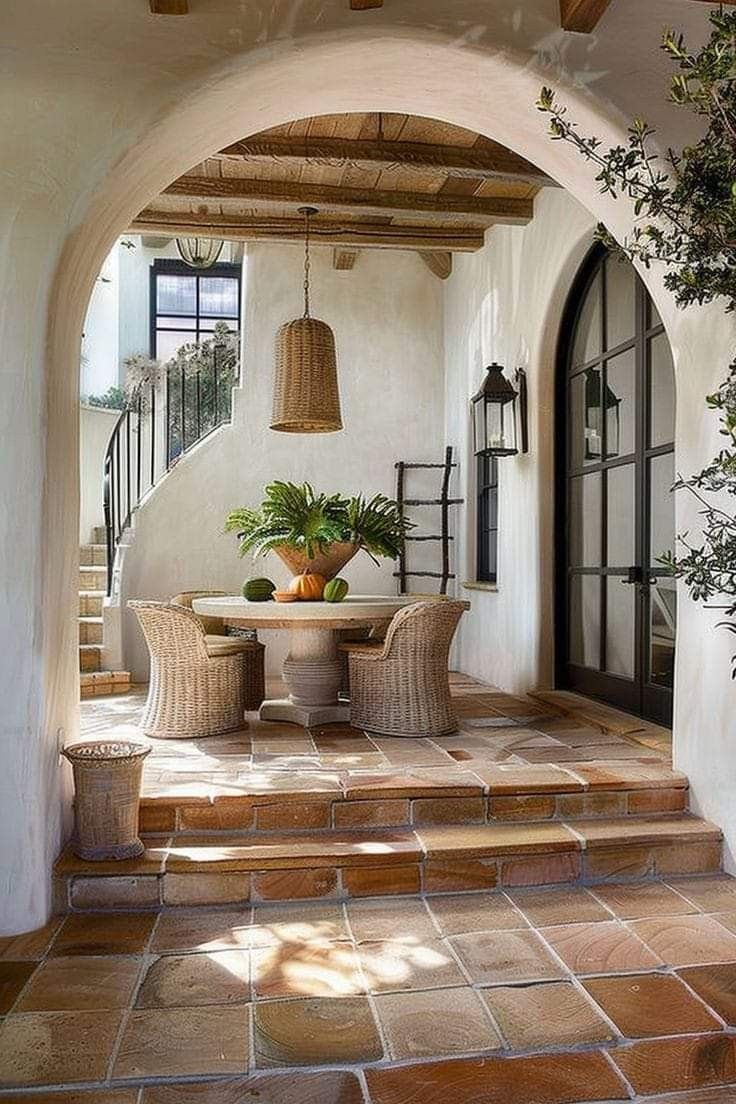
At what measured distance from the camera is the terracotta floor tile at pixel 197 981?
2.22 m

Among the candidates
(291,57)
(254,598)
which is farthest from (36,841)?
(291,57)

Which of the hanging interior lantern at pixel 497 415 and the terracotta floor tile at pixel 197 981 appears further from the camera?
the hanging interior lantern at pixel 497 415

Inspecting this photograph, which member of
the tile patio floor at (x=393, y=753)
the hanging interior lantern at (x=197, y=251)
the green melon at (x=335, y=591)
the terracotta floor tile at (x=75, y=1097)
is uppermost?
the hanging interior lantern at (x=197, y=251)

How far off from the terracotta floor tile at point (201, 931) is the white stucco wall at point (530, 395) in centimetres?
274

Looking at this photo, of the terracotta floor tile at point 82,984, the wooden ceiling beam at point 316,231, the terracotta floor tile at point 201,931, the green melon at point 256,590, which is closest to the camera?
the terracotta floor tile at point 82,984

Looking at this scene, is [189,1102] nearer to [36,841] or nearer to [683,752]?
[36,841]

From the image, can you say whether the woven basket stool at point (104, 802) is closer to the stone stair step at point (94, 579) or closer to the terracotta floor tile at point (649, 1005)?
the terracotta floor tile at point (649, 1005)

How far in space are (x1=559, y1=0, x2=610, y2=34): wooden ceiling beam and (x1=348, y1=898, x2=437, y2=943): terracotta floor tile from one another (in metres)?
2.89

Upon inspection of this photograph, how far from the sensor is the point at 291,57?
2787mm

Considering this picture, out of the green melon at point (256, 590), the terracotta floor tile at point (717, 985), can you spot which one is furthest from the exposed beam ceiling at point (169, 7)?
the terracotta floor tile at point (717, 985)

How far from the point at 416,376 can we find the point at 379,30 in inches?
167

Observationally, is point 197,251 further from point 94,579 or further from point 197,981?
point 197,981

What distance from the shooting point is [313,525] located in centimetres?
457

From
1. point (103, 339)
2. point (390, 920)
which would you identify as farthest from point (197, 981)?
point (103, 339)
